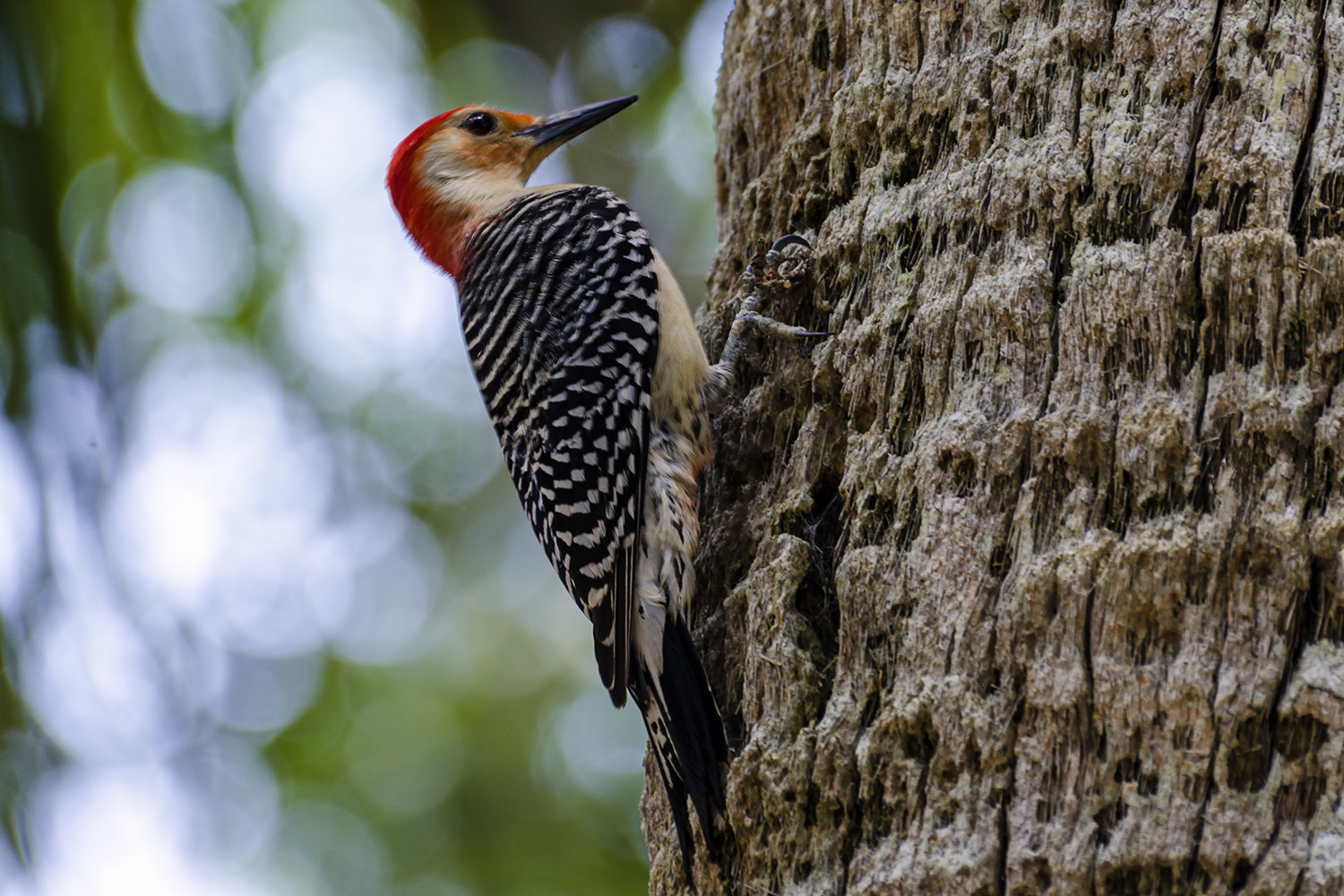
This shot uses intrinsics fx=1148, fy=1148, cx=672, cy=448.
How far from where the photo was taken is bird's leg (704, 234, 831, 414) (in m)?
3.13

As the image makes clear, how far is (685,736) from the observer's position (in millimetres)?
2650

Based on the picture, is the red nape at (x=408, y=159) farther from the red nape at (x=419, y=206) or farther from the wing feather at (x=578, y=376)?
the wing feather at (x=578, y=376)

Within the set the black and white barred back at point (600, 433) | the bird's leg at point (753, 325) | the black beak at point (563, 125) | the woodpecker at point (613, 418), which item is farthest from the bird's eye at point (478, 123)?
the bird's leg at point (753, 325)

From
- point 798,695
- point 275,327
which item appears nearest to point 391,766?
point 275,327

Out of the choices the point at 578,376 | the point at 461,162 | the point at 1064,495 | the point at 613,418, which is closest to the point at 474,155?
the point at 461,162

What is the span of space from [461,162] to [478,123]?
0.18m

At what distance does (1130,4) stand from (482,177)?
2.72m

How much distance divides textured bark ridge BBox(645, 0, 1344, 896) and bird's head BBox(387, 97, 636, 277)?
1.93m

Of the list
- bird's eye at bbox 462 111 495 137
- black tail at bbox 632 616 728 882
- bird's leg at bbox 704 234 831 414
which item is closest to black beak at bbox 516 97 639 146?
bird's eye at bbox 462 111 495 137

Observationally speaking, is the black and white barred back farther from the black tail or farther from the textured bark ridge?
the textured bark ridge

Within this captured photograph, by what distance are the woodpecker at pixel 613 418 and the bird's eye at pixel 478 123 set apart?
1.85ft

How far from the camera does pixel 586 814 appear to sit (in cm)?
641

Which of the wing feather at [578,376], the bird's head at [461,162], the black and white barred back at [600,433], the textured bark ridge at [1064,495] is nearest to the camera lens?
the textured bark ridge at [1064,495]

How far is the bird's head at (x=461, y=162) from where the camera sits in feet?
14.8
